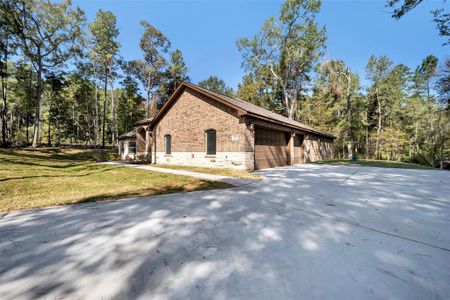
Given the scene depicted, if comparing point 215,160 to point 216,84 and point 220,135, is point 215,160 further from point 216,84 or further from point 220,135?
point 216,84

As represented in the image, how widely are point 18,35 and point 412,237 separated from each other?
33.8 meters

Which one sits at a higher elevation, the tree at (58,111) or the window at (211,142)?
the tree at (58,111)

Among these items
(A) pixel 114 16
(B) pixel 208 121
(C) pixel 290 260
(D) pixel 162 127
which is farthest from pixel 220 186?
(A) pixel 114 16

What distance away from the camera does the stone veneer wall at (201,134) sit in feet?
35.0

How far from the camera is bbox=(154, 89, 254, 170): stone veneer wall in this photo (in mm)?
10680

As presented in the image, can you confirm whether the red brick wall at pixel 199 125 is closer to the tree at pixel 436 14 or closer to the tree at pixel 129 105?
the tree at pixel 436 14

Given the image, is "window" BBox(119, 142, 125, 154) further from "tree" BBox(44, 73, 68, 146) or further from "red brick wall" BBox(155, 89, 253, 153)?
"tree" BBox(44, 73, 68, 146)

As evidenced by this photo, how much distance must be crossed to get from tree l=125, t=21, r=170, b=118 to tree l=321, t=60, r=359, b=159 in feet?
79.9

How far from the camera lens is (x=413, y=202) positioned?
484cm

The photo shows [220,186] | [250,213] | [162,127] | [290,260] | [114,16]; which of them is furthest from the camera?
[114,16]

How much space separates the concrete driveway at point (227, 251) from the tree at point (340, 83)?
88.2 ft

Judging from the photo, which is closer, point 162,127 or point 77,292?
point 77,292

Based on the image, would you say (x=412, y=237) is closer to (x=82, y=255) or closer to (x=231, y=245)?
(x=231, y=245)

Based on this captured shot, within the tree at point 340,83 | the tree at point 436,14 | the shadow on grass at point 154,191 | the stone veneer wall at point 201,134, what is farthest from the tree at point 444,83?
the shadow on grass at point 154,191
